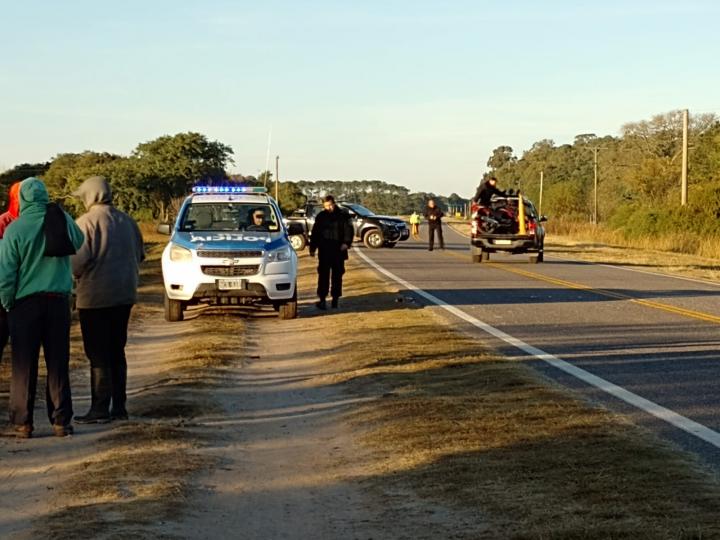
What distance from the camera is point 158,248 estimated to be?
154 ft

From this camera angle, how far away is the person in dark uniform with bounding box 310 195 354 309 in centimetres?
1969

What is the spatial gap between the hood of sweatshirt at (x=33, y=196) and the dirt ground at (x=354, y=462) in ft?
5.50

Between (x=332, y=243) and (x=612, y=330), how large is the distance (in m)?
5.54

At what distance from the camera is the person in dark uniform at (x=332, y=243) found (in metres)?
19.7

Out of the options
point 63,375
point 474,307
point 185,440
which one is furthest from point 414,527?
point 474,307

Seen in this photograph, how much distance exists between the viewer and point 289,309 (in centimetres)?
1811

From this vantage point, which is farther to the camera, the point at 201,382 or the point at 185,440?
the point at 201,382

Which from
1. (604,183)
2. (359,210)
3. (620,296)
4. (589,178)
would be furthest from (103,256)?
(589,178)

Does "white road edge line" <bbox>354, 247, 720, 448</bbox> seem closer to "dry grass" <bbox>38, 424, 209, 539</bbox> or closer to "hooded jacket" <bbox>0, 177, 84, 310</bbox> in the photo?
"dry grass" <bbox>38, 424, 209, 539</bbox>

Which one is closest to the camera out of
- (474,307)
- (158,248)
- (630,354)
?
(630,354)

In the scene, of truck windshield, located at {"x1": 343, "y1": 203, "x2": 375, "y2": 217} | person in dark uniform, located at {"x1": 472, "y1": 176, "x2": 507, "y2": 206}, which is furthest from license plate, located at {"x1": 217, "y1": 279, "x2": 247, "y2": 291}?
truck windshield, located at {"x1": 343, "y1": 203, "x2": 375, "y2": 217}

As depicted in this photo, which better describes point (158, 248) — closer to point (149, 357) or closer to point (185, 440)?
point (149, 357)

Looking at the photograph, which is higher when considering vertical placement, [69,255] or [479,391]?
[69,255]

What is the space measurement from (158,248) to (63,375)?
124 feet
